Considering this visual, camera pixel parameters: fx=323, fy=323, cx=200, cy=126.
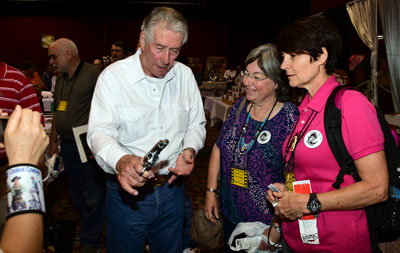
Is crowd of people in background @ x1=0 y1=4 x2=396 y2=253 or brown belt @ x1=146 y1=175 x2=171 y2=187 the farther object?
brown belt @ x1=146 y1=175 x2=171 y2=187

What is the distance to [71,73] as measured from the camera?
9.86ft

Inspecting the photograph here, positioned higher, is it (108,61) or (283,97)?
(108,61)

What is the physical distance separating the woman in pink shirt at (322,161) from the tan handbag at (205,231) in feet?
1.77

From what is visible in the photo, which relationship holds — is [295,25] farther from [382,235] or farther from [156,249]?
[156,249]

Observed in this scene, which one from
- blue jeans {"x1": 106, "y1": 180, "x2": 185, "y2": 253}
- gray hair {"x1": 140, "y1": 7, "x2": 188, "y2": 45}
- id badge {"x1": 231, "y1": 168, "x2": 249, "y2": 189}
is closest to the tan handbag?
blue jeans {"x1": 106, "y1": 180, "x2": 185, "y2": 253}

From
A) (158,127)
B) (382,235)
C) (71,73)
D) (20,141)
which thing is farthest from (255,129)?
(71,73)

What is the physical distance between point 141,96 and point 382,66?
17.5ft

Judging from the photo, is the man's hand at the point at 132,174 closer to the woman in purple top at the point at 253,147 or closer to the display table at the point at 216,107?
the woman in purple top at the point at 253,147

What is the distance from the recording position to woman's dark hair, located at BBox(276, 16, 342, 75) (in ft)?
4.47

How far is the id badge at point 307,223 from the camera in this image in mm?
1360

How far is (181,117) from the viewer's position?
181 cm

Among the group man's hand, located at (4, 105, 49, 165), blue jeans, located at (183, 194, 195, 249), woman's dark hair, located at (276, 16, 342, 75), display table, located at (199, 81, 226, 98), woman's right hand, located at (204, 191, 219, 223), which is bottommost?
blue jeans, located at (183, 194, 195, 249)

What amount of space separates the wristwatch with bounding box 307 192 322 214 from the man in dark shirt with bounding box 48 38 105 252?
2115 millimetres

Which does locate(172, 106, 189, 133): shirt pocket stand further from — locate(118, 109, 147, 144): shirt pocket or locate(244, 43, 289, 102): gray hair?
locate(244, 43, 289, 102): gray hair
